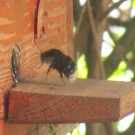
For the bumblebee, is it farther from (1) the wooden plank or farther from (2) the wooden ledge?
(1) the wooden plank

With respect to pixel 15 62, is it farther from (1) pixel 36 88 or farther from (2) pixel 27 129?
(2) pixel 27 129

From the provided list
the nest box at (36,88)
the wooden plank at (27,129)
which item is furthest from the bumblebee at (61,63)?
the wooden plank at (27,129)

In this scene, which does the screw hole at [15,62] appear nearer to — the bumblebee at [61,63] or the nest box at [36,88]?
the nest box at [36,88]

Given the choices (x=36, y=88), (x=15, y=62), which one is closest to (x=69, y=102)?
(x=36, y=88)

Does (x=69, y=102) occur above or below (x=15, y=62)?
below

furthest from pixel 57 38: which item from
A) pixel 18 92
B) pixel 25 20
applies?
pixel 18 92

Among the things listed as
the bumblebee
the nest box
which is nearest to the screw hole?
the nest box

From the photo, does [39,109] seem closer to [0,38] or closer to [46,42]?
[0,38]
